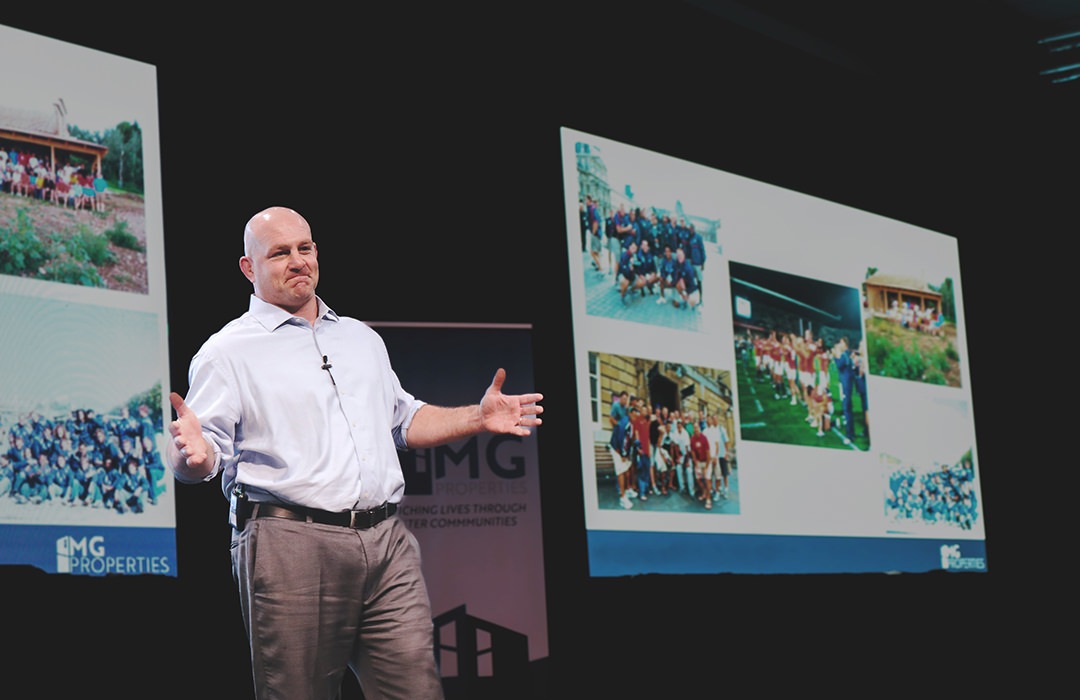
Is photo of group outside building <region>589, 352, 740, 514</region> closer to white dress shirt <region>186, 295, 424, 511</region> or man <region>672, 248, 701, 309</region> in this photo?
man <region>672, 248, 701, 309</region>

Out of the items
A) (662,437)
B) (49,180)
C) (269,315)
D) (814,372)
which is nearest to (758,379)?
(814,372)

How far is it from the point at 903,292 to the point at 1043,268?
1.52 meters

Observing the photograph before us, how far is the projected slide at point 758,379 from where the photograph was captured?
4.91 metres

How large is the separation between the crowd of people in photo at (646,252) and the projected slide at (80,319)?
1809 millimetres

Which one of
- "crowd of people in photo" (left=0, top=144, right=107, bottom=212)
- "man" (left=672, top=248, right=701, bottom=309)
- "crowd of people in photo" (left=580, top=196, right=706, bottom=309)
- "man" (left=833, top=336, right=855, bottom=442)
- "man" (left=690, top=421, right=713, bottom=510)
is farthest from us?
"man" (left=833, top=336, right=855, bottom=442)

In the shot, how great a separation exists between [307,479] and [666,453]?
268 centimetres

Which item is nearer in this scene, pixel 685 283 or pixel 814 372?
pixel 685 283

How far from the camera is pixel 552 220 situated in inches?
195

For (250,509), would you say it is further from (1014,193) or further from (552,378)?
(1014,193)

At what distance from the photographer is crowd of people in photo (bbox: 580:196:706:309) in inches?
195

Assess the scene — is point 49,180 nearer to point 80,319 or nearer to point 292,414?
point 80,319

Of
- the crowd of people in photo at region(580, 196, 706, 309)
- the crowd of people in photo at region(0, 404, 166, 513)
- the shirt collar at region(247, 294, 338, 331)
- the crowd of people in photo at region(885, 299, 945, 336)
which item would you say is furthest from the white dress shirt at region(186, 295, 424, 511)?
the crowd of people in photo at region(885, 299, 945, 336)

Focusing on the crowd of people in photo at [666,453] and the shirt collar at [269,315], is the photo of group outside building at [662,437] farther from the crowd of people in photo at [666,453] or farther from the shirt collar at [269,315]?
the shirt collar at [269,315]

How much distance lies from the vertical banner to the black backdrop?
15cm
